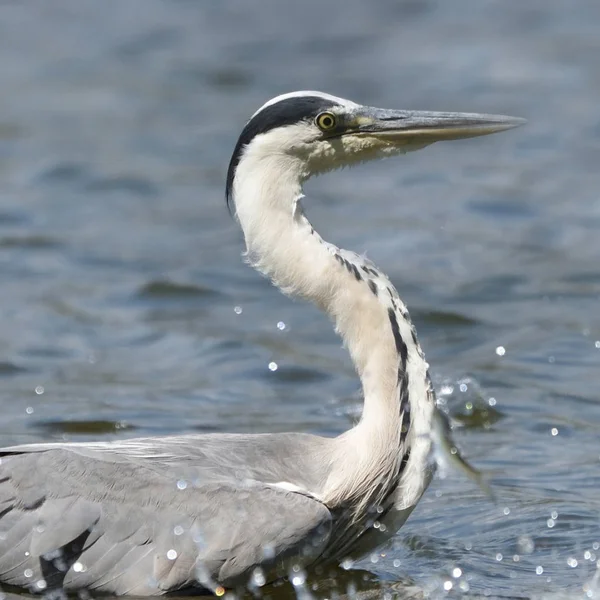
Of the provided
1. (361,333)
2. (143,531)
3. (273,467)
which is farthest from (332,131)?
(143,531)

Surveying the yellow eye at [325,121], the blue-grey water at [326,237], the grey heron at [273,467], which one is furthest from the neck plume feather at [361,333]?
the blue-grey water at [326,237]

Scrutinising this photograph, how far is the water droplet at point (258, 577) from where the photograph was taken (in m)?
5.82

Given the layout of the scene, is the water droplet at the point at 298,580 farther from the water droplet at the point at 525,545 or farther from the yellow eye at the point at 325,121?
the yellow eye at the point at 325,121

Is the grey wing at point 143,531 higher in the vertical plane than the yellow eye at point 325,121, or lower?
lower

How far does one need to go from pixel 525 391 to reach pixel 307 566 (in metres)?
3.03

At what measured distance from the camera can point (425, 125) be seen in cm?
630

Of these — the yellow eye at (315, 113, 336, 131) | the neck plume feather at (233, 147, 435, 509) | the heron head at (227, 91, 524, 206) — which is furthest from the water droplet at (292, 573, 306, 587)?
the yellow eye at (315, 113, 336, 131)

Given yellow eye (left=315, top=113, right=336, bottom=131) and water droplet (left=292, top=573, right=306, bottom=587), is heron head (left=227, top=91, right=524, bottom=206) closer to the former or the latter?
yellow eye (left=315, top=113, right=336, bottom=131)

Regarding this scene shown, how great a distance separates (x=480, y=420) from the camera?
8383 millimetres

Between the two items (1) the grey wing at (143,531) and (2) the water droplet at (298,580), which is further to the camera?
(2) the water droplet at (298,580)

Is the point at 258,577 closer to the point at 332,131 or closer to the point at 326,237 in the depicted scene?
the point at 332,131

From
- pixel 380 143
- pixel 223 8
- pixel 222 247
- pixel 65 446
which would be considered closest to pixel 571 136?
pixel 222 247

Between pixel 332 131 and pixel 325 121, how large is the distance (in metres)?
0.06

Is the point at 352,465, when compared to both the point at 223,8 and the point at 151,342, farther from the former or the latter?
the point at 223,8
